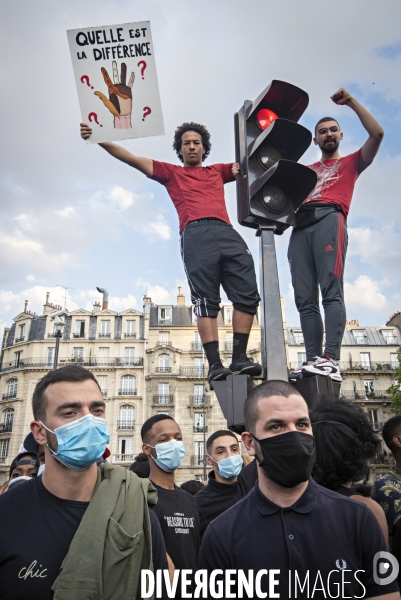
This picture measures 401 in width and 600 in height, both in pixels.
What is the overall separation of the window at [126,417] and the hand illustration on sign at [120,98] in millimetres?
39176

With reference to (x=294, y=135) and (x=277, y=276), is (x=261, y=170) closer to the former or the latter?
(x=294, y=135)

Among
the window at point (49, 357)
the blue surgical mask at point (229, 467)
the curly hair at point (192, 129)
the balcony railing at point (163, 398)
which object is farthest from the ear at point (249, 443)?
the window at point (49, 357)

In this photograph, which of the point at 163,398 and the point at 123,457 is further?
the point at 163,398

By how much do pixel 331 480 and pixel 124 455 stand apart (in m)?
39.5

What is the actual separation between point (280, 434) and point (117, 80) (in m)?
3.16

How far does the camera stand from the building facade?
41125 millimetres

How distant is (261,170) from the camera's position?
414cm

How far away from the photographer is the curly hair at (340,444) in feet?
9.38

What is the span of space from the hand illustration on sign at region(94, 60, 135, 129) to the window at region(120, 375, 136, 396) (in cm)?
3976

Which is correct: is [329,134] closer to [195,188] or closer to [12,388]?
[195,188]

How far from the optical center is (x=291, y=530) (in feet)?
7.13

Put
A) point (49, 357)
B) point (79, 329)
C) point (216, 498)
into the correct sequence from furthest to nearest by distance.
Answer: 1. point (79, 329)
2. point (49, 357)
3. point (216, 498)

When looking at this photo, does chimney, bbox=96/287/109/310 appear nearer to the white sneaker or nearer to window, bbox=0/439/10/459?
window, bbox=0/439/10/459

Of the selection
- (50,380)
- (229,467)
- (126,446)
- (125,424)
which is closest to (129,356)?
(125,424)
